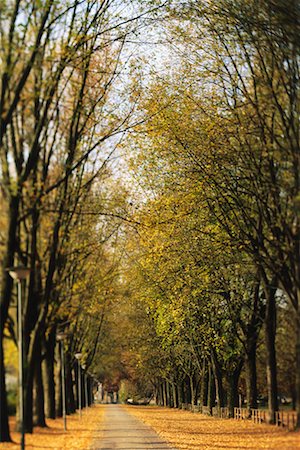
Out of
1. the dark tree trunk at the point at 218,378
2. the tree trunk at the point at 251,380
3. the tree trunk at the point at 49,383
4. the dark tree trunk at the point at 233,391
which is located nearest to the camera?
the tree trunk at the point at 251,380

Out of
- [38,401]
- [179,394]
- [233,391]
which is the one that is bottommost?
[179,394]

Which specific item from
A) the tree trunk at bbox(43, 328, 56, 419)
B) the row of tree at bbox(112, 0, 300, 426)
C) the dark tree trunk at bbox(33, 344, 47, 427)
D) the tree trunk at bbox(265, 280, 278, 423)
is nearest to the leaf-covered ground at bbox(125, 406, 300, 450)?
the tree trunk at bbox(265, 280, 278, 423)

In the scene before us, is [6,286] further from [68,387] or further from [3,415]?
[68,387]

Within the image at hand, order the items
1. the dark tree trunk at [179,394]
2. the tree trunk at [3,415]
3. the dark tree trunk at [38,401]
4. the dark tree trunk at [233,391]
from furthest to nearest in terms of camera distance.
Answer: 1. the dark tree trunk at [179,394]
2. the dark tree trunk at [233,391]
3. the dark tree trunk at [38,401]
4. the tree trunk at [3,415]

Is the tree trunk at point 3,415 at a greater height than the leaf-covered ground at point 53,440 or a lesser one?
greater

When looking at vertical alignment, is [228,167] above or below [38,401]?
above

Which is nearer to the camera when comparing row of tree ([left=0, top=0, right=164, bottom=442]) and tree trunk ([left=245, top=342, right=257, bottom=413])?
row of tree ([left=0, top=0, right=164, bottom=442])

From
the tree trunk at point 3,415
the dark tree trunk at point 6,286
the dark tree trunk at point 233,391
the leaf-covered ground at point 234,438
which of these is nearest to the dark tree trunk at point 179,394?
the dark tree trunk at point 233,391

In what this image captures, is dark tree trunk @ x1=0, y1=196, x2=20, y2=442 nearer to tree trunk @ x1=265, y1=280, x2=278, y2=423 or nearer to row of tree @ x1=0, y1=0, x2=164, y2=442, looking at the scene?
row of tree @ x1=0, y1=0, x2=164, y2=442

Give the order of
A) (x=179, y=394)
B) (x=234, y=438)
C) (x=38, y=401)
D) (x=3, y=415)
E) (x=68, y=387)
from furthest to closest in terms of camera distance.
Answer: (x=179, y=394) → (x=68, y=387) → (x=38, y=401) → (x=234, y=438) → (x=3, y=415)

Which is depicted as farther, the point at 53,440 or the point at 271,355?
the point at 271,355

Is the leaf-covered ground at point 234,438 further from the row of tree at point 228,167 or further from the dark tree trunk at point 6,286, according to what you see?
the dark tree trunk at point 6,286

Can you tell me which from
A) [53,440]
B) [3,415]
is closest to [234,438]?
[53,440]

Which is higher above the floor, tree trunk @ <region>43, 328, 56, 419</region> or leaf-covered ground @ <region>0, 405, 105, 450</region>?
tree trunk @ <region>43, 328, 56, 419</region>
